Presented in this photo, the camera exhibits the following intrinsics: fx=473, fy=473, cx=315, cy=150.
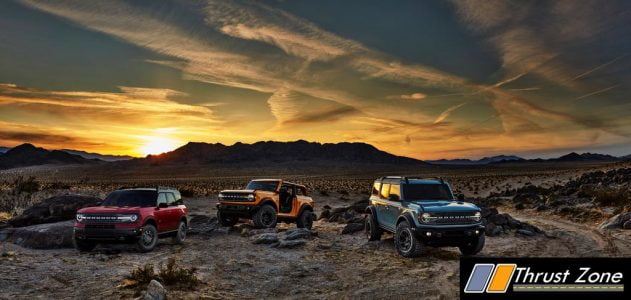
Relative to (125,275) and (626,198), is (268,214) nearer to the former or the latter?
(125,275)

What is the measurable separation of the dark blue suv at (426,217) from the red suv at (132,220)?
22.5 feet

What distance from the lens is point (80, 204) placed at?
1848 centimetres

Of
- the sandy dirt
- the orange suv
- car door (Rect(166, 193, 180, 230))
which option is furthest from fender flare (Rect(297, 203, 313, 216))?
car door (Rect(166, 193, 180, 230))

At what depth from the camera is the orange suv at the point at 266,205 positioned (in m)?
18.7

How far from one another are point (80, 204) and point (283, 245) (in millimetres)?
8925

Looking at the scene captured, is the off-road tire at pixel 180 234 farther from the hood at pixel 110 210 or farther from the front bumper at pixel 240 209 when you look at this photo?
the front bumper at pixel 240 209

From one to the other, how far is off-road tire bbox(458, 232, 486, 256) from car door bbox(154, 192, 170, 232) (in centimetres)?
900

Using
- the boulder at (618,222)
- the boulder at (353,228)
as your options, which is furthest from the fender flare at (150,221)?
the boulder at (618,222)

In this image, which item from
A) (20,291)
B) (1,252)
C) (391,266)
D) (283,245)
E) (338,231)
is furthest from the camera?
(338,231)

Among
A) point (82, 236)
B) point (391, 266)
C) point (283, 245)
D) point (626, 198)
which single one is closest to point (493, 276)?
point (391, 266)

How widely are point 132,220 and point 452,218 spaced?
348 inches

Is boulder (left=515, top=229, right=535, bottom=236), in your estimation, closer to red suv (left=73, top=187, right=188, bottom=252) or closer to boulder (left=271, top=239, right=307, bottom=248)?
boulder (left=271, top=239, right=307, bottom=248)

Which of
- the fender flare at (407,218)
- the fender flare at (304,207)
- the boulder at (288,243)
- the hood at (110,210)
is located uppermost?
the hood at (110,210)

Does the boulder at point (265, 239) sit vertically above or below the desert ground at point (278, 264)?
above
